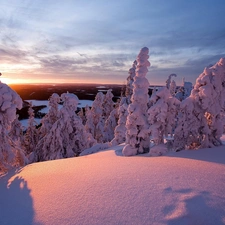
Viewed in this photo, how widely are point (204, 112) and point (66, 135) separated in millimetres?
13543

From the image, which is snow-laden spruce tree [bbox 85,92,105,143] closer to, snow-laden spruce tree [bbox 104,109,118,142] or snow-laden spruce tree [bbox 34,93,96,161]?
snow-laden spruce tree [bbox 104,109,118,142]

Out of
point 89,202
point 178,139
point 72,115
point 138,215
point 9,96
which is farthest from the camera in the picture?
point 72,115

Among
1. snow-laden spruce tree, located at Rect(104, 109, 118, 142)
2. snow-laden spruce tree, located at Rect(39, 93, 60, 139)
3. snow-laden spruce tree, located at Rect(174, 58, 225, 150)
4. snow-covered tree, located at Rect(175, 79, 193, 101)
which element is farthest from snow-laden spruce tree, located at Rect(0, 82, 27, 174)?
snow-covered tree, located at Rect(175, 79, 193, 101)

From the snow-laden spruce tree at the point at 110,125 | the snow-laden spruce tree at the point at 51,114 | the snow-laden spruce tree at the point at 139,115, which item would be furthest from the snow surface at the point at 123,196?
the snow-laden spruce tree at the point at 110,125

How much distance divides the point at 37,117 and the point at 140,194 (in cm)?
7724

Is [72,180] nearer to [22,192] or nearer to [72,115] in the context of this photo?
[22,192]

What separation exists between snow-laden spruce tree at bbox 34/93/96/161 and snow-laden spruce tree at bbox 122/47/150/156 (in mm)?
7996

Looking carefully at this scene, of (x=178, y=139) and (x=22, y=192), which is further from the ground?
(x=178, y=139)

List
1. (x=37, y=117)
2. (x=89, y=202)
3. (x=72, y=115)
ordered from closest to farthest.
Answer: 1. (x=89, y=202)
2. (x=72, y=115)
3. (x=37, y=117)

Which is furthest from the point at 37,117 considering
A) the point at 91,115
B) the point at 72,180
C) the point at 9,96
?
the point at 72,180

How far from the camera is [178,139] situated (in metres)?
10.7

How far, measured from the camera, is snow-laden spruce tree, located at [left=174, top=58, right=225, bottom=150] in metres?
10.1

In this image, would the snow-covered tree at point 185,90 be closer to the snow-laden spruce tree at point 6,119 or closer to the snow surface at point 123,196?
the snow surface at point 123,196

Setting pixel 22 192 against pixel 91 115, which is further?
pixel 91 115
